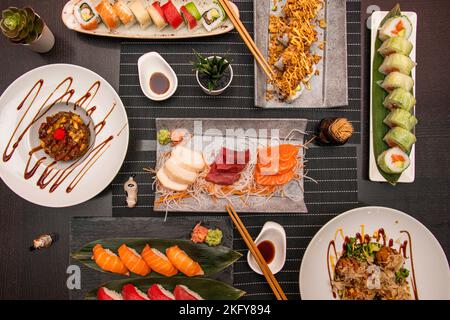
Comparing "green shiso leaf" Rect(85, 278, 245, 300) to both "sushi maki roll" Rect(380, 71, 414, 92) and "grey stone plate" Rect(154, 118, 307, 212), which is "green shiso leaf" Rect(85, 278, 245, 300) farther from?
"sushi maki roll" Rect(380, 71, 414, 92)

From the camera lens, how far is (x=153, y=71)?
282 centimetres

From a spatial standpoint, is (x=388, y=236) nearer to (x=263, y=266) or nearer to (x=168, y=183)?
(x=263, y=266)

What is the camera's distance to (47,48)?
2830 millimetres

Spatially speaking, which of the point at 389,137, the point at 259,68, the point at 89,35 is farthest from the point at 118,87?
the point at 389,137

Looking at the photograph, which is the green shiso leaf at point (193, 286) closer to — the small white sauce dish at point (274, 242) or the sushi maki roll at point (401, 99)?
the small white sauce dish at point (274, 242)

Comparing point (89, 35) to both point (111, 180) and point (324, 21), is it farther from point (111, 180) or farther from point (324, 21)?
point (324, 21)

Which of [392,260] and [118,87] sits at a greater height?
[118,87]

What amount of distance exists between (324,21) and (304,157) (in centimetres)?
120

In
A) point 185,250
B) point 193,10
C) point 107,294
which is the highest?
point 193,10

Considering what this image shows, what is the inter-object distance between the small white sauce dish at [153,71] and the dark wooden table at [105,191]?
0.29m

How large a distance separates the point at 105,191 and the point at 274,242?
59.0 inches

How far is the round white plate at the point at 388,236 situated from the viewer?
104 inches

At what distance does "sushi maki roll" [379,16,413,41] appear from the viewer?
277cm

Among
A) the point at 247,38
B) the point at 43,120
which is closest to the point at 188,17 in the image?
the point at 247,38
